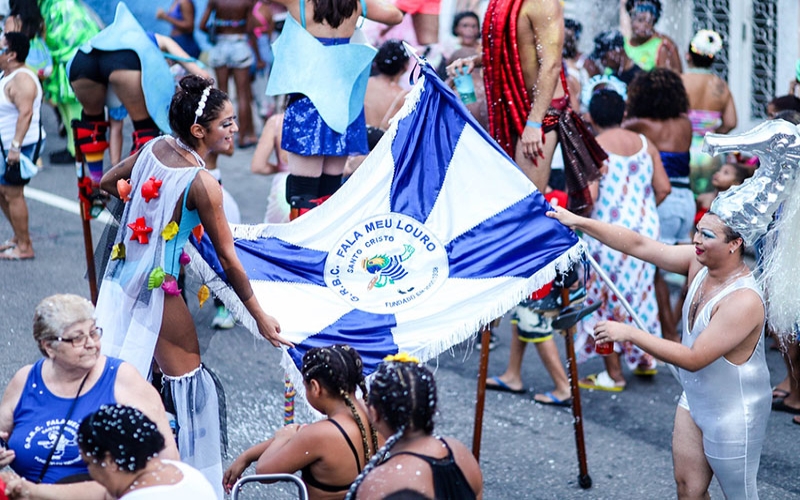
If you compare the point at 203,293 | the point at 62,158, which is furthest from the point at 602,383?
the point at 62,158

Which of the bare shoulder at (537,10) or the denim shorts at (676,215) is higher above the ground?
the bare shoulder at (537,10)

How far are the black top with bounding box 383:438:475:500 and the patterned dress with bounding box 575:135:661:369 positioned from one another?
3.74m

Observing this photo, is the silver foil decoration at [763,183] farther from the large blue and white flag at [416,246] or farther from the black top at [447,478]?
the black top at [447,478]

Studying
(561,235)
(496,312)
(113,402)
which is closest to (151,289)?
(113,402)

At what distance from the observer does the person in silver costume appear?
14.2 feet

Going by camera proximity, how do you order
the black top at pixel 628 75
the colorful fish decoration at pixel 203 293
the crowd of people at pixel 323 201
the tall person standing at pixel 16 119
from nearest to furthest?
the crowd of people at pixel 323 201
the colorful fish decoration at pixel 203 293
the tall person standing at pixel 16 119
the black top at pixel 628 75

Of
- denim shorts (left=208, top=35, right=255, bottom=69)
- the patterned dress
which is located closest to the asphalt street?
the patterned dress

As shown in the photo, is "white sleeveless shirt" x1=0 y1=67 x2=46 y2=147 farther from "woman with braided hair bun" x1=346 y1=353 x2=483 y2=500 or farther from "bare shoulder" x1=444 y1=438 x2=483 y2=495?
"bare shoulder" x1=444 y1=438 x2=483 y2=495

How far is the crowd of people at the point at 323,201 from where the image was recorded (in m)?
3.67

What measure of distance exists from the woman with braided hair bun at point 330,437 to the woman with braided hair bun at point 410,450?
1.13 feet

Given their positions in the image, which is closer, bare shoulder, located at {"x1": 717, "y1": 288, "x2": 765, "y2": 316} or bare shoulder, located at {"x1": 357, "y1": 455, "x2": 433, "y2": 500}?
bare shoulder, located at {"x1": 357, "y1": 455, "x2": 433, "y2": 500}

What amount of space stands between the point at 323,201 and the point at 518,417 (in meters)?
1.74

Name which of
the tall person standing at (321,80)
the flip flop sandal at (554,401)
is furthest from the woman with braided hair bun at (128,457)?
the flip flop sandal at (554,401)

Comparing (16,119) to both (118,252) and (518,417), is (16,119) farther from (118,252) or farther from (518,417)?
(518,417)
